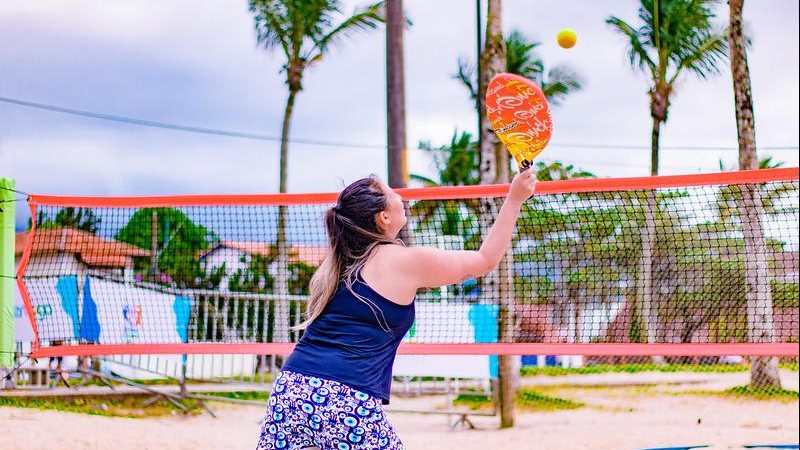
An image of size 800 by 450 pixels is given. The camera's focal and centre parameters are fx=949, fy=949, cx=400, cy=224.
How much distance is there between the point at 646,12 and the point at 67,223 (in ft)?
54.4

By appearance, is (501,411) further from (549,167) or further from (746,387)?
(549,167)

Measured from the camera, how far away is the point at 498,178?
12000 mm

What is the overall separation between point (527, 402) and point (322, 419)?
11.4 meters

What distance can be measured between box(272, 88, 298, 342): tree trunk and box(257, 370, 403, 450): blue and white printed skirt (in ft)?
15.9

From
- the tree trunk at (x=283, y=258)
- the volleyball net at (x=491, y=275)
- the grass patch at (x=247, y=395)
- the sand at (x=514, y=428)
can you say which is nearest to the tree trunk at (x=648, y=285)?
the volleyball net at (x=491, y=275)

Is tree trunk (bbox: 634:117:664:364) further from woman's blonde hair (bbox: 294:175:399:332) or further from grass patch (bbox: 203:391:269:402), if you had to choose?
grass patch (bbox: 203:391:269:402)

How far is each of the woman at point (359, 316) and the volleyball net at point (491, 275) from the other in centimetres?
367

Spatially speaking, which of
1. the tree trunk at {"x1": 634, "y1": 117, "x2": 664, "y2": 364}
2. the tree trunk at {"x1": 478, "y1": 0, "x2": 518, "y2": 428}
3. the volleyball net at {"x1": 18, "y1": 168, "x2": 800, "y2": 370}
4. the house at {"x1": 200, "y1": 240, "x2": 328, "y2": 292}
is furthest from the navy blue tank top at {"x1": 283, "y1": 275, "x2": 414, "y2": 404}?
the house at {"x1": 200, "y1": 240, "x2": 328, "y2": 292}

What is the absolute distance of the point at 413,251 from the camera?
10.8 feet

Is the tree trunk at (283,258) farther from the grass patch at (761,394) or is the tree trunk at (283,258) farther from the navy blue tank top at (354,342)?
the grass patch at (761,394)

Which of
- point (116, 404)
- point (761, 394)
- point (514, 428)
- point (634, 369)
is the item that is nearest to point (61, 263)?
point (116, 404)

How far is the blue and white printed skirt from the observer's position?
10.3ft

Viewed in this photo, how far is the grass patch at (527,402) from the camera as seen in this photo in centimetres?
1388

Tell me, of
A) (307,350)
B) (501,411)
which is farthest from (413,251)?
(501,411)
